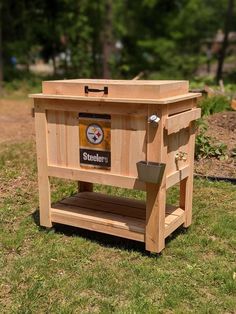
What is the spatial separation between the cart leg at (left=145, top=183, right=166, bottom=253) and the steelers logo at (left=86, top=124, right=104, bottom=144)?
1.84 feet

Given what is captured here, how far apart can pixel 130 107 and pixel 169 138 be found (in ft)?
1.47

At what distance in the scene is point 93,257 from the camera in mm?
3859

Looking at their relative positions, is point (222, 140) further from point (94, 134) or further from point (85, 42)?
point (85, 42)

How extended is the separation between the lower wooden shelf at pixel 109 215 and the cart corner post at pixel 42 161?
84mm

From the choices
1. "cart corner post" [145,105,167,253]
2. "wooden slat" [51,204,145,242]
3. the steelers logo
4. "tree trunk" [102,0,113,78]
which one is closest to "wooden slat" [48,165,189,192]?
"cart corner post" [145,105,167,253]

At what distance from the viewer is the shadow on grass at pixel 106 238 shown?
4.02 m

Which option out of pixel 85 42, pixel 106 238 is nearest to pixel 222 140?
pixel 106 238

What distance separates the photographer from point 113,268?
3.66 metres

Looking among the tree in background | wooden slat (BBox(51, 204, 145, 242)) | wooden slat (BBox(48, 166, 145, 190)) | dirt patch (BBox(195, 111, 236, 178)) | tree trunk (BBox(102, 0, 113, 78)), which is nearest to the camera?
wooden slat (BBox(48, 166, 145, 190))

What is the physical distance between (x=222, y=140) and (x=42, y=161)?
341cm

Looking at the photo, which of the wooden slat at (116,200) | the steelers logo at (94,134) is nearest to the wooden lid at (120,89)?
the steelers logo at (94,134)

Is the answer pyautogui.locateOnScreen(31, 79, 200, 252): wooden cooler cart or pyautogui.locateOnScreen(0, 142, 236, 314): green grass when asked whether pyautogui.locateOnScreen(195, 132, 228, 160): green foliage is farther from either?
pyautogui.locateOnScreen(31, 79, 200, 252): wooden cooler cart

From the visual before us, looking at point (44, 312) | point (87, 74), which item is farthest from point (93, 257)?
point (87, 74)

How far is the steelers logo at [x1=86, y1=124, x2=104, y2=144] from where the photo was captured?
378 cm
